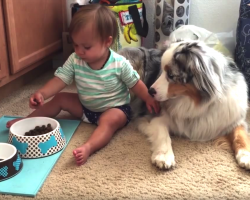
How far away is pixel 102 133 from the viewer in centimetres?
141

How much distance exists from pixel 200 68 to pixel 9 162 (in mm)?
782

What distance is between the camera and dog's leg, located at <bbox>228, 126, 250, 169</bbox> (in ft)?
4.10

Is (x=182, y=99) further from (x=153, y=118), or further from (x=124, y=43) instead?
(x=124, y=43)

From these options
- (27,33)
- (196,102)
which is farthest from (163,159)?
(27,33)

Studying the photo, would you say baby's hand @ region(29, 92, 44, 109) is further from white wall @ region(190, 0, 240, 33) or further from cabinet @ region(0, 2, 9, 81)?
white wall @ region(190, 0, 240, 33)

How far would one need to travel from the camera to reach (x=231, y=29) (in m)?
2.50

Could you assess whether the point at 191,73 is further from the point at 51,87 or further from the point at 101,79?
the point at 51,87

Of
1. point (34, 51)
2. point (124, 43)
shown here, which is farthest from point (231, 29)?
point (34, 51)

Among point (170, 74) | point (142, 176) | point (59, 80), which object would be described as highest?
point (170, 74)

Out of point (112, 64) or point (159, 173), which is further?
point (112, 64)

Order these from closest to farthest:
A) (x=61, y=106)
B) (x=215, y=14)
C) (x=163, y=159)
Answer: (x=163, y=159) < (x=61, y=106) < (x=215, y=14)

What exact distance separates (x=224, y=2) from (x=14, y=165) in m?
1.99

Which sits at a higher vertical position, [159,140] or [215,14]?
[215,14]

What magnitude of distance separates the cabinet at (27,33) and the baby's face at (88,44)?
1.82ft
